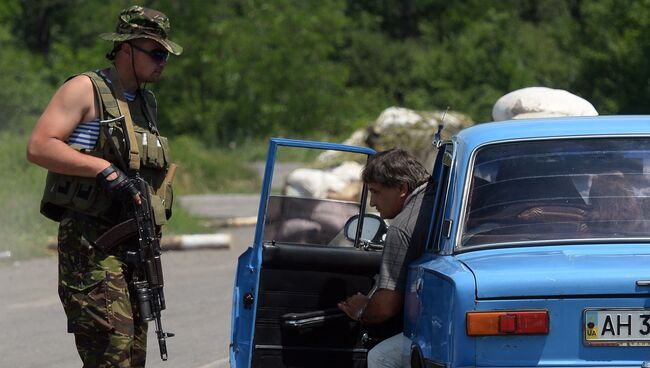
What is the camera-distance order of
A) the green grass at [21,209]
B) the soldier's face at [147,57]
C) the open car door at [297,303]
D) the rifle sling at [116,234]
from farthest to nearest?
the green grass at [21,209] → the open car door at [297,303] → the soldier's face at [147,57] → the rifle sling at [116,234]

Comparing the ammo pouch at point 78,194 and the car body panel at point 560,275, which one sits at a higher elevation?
the ammo pouch at point 78,194

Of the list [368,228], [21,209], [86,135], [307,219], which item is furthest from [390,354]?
[21,209]

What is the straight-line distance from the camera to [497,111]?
950cm

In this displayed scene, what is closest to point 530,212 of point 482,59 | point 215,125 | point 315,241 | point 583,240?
point 583,240

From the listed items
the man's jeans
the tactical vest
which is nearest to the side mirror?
the man's jeans

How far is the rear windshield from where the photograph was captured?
16.4 feet

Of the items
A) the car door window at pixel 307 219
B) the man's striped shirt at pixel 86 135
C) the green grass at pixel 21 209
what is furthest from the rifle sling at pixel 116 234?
the green grass at pixel 21 209

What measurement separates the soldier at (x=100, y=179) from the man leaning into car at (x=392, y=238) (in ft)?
3.15

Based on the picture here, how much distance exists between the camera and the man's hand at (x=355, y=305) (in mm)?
5793

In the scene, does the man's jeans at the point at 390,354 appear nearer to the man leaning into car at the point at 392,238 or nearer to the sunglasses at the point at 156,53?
the man leaning into car at the point at 392,238

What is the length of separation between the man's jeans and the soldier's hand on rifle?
1220 mm

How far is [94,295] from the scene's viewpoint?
5273mm

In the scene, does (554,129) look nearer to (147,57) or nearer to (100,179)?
(147,57)

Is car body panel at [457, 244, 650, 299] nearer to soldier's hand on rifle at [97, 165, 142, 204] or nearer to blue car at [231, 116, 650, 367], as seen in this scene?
blue car at [231, 116, 650, 367]
